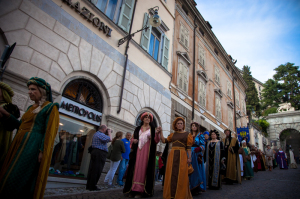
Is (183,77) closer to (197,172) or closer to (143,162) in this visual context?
(197,172)

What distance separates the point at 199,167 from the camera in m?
5.66

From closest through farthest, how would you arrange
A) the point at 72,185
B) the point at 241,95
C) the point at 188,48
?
the point at 72,185
the point at 188,48
the point at 241,95

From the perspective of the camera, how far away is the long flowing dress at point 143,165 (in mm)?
4305

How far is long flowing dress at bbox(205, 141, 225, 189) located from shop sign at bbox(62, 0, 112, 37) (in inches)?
223

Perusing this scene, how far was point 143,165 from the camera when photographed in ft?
14.6

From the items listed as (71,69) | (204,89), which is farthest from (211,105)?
(71,69)

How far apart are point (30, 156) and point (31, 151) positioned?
61 millimetres

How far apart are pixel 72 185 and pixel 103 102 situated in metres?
2.94

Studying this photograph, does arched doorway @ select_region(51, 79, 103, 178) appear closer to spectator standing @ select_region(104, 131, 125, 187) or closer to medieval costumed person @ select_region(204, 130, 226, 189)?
spectator standing @ select_region(104, 131, 125, 187)

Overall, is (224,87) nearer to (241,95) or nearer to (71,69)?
(241,95)

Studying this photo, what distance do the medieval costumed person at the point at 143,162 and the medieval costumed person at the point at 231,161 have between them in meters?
4.03

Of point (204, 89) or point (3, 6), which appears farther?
point (204, 89)

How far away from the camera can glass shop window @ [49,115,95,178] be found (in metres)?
6.17

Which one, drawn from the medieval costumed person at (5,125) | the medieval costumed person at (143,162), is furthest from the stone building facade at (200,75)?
the medieval costumed person at (5,125)
